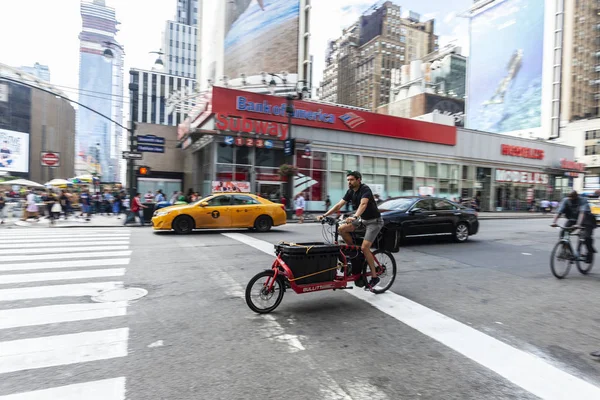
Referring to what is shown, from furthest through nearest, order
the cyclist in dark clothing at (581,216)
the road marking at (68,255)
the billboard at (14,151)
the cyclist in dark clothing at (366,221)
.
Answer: the billboard at (14,151) < the road marking at (68,255) < the cyclist in dark clothing at (581,216) < the cyclist in dark clothing at (366,221)

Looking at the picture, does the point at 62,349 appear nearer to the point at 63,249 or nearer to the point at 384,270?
the point at 384,270

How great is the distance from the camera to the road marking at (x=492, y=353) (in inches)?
118

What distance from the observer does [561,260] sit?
22.9 feet

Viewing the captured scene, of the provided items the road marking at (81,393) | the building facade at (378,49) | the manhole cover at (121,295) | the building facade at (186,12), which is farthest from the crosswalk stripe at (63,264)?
the building facade at (186,12)

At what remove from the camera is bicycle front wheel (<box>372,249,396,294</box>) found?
571 centimetres

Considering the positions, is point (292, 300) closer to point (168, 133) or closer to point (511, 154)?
point (168, 133)

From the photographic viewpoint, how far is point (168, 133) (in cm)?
3027

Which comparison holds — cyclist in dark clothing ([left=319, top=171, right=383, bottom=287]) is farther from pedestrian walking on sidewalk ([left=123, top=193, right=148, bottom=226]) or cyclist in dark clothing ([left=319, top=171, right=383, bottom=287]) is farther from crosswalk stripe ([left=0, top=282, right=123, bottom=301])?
pedestrian walking on sidewalk ([left=123, top=193, right=148, bottom=226])

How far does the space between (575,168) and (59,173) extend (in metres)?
95.6

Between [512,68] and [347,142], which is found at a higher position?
[512,68]

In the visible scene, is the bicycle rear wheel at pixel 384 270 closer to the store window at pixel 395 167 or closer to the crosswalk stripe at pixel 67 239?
the crosswalk stripe at pixel 67 239

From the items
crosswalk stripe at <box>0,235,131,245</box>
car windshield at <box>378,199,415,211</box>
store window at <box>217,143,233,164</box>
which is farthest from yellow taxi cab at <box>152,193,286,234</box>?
store window at <box>217,143,233,164</box>

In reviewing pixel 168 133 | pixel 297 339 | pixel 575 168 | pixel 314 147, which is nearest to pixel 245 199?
pixel 297 339

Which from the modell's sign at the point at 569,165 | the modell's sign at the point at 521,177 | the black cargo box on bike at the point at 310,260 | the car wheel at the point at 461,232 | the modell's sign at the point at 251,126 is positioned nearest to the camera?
the black cargo box on bike at the point at 310,260
